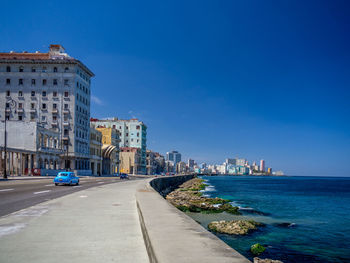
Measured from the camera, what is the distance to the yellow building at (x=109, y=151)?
9525 cm

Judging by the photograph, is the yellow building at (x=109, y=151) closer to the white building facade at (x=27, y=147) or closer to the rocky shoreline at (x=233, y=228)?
the white building facade at (x=27, y=147)

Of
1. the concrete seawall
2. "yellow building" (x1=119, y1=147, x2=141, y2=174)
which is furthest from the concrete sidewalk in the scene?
"yellow building" (x1=119, y1=147, x2=141, y2=174)

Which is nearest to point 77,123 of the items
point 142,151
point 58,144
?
point 58,144

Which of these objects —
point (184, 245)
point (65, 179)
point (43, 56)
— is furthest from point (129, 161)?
point (184, 245)

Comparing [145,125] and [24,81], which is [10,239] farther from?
[145,125]

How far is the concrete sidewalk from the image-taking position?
5.91 m

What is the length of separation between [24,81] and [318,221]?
250 feet

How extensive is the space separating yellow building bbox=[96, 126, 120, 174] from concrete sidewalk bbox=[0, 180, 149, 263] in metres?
85.4

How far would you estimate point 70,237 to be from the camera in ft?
24.6

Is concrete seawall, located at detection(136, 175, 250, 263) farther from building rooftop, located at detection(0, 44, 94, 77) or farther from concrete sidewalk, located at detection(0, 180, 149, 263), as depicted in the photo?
building rooftop, located at detection(0, 44, 94, 77)

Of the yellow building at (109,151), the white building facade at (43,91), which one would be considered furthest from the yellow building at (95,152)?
the white building facade at (43,91)

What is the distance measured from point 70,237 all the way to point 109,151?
9027 centimetres

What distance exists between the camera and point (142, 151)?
139 m

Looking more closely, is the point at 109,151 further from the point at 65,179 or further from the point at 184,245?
the point at 184,245
